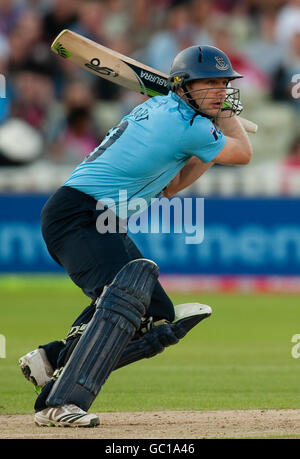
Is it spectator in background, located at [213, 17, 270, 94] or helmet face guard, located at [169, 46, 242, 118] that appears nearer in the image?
helmet face guard, located at [169, 46, 242, 118]

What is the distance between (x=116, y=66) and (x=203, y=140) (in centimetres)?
125

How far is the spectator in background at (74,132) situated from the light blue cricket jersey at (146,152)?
7.97m

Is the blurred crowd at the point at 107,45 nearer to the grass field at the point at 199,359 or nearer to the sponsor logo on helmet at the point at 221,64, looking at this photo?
the grass field at the point at 199,359

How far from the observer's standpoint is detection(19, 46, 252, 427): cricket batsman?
16.0 feet

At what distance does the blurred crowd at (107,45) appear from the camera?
532 inches

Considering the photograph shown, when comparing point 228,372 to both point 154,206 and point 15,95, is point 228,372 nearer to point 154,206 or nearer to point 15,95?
point 154,206

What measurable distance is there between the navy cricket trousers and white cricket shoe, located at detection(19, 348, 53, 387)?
0.55 meters

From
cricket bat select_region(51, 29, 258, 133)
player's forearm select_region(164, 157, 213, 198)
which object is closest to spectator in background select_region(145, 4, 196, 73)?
cricket bat select_region(51, 29, 258, 133)

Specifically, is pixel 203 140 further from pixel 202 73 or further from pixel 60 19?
pixel 60 19

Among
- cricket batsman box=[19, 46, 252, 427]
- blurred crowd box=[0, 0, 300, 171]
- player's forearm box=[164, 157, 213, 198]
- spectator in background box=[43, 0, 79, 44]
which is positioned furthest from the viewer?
spectator in background box=[43, 0, 79, 44]

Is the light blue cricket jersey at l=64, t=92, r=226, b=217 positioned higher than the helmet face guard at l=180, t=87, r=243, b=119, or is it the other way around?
the helmet face guard at l=180, t=87, r=243, b=119

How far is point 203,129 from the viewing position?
5133 mm

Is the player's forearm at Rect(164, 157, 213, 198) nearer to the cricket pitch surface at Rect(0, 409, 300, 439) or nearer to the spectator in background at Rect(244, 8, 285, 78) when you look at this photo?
the cricket pitch surface at Rect(0, 409, 300, 439)

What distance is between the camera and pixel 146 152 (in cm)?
513
